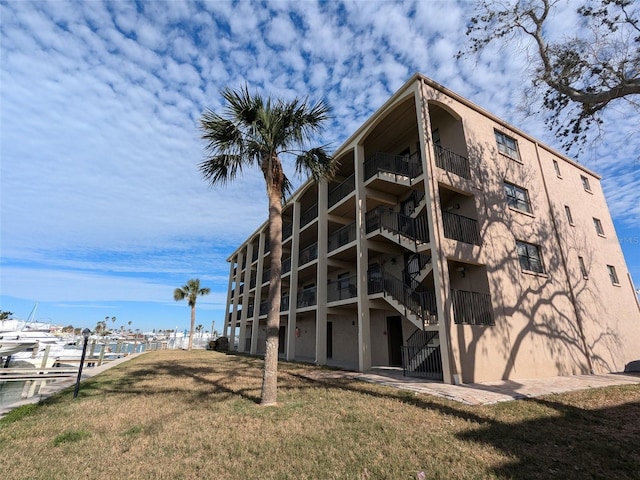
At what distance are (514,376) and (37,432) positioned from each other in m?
14.5

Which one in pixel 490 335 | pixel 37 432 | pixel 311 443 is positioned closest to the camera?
pixel 311 443

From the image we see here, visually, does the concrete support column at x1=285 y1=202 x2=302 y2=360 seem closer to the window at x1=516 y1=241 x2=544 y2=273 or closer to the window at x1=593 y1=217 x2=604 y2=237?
the window at x1=516 y1=241 x2=544 y2=273

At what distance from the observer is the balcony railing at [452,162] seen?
13438 mm

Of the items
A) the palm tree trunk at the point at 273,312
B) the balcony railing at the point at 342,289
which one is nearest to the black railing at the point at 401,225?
the balcony railing at the point at 342,289

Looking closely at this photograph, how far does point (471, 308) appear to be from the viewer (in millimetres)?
11539

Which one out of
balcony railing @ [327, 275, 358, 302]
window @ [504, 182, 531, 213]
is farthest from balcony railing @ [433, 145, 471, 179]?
balcony railing @ [327, 275, 358, 302]

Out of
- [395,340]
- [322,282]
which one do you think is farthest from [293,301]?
[395,340]

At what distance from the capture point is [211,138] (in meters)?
8.95

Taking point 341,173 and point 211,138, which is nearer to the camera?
point 211,138

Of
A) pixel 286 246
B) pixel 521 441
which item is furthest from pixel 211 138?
pixel 286 246

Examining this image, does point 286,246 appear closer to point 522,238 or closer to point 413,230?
point 413,230

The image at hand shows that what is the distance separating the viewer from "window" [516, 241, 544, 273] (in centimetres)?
1435

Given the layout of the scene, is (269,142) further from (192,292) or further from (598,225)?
(192,292)

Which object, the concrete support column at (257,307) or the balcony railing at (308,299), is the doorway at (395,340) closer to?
the balcony railing at (308,299)
